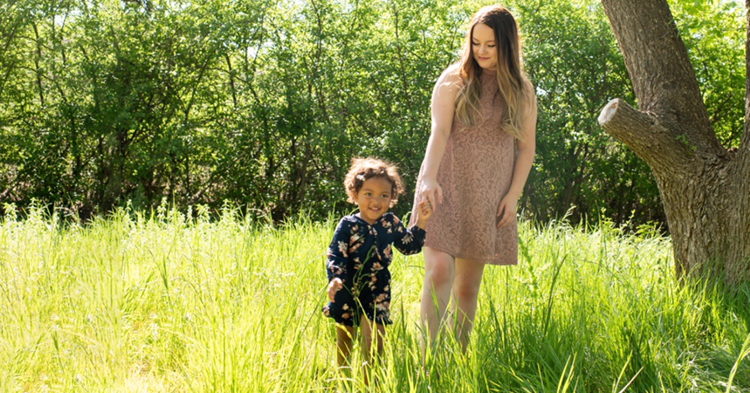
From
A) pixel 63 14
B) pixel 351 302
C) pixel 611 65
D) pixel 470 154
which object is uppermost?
pixel 63 14

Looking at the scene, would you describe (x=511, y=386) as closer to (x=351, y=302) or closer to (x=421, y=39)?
(x=351, y=302)

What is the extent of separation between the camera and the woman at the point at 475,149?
294 cm

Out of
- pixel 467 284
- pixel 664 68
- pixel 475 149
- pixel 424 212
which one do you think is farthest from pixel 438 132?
pixel 664 68

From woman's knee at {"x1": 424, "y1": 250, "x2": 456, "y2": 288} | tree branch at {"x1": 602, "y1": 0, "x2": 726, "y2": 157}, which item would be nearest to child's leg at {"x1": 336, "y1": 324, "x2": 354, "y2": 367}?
woman's knee at {"x1": 424, "y1": 250, "x2": 456, "y2": 288}

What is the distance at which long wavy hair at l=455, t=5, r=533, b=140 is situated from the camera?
2.94 metres

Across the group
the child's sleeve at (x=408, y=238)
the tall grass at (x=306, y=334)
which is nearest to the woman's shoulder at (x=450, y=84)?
the child's sleeve at (x=408, y=238)

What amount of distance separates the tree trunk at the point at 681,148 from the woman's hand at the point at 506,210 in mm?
1191

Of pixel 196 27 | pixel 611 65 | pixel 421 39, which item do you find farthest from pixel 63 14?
pixel 611 65

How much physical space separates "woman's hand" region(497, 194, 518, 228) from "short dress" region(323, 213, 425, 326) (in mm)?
390

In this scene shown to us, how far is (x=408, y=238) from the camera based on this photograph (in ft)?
9.50

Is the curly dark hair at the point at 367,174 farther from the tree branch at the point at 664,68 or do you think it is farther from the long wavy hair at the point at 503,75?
the tree branch at the point at 664,68

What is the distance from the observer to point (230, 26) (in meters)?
8.66

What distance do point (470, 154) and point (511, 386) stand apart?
98 cm

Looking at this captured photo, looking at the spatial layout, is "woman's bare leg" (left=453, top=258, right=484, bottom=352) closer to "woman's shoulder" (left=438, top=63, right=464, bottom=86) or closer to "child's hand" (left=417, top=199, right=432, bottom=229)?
"child's hand" (left=417, top=199, right=432, bottom=229)
